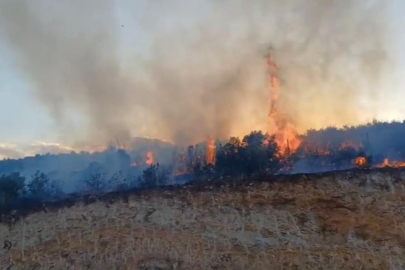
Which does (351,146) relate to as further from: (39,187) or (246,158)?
(39,187)

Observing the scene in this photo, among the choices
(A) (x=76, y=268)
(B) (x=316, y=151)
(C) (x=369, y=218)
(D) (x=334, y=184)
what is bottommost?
(A) (x=76, y=268)

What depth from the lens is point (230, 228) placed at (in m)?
19.0

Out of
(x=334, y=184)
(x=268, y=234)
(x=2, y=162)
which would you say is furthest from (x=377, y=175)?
(x=2, y=162)

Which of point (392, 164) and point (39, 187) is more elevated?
point (392, 164)

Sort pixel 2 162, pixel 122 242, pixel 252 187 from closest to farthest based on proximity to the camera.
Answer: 1. pixel 122 242
2. pixel 252 187
3. pixel 2 162

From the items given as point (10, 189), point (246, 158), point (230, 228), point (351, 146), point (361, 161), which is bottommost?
point (230, 228)

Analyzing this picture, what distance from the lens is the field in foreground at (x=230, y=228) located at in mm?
17719

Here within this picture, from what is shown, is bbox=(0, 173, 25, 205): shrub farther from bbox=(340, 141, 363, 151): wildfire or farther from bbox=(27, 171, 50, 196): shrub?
bbox=(340, 141, 363, 151): wildfire

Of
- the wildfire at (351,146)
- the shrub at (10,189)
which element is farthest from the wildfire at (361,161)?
the shrub at (10,189)

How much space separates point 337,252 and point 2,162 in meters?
53.2

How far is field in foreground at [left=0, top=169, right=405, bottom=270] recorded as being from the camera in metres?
17.7

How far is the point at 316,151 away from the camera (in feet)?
128

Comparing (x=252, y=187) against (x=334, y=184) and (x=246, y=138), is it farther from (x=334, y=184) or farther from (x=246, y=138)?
(x=246, y=138)

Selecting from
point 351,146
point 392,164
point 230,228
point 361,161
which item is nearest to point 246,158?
point 361,161
